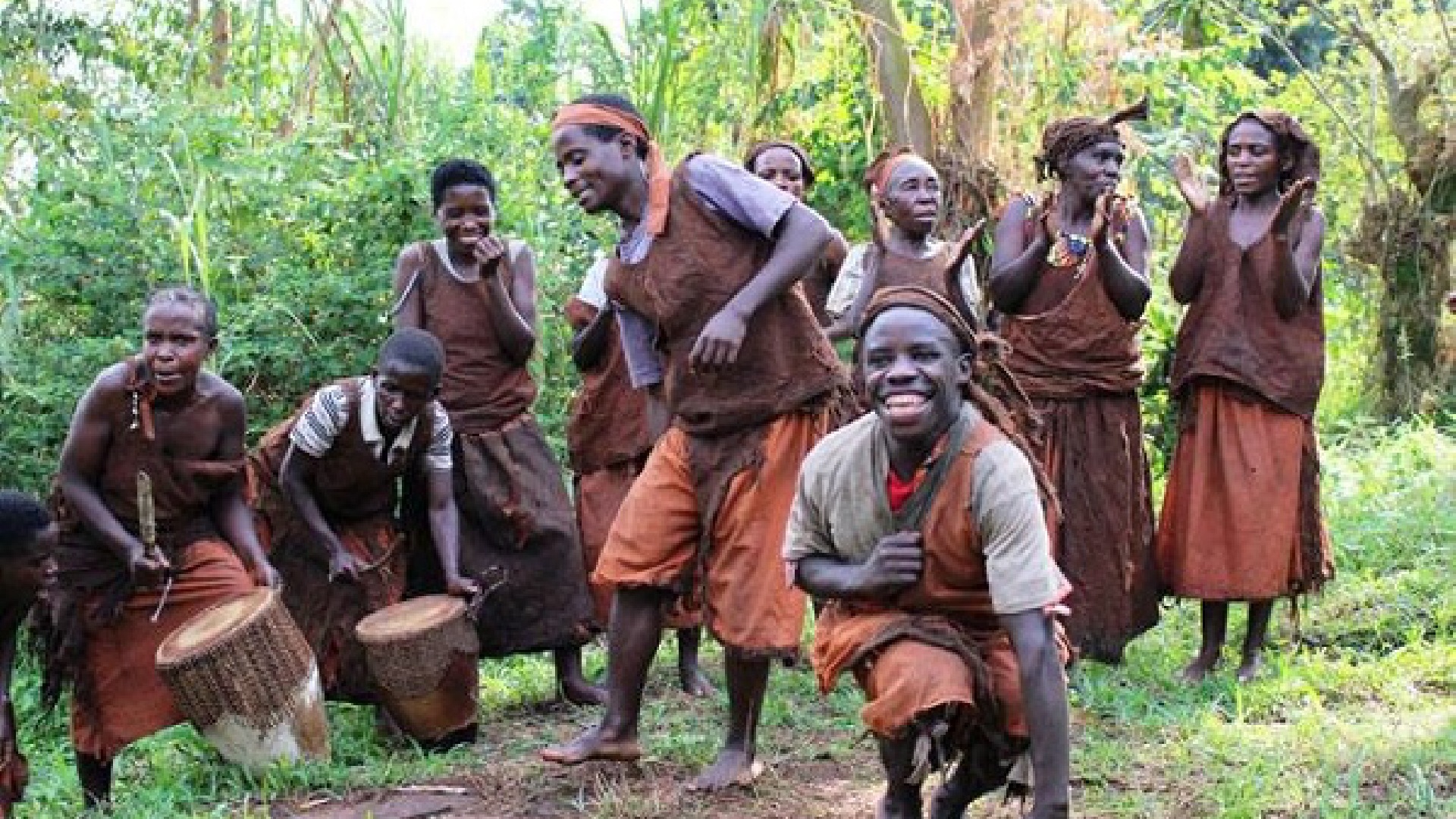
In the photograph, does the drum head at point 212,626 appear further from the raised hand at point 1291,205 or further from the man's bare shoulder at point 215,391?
the raised hand at point 1291,205

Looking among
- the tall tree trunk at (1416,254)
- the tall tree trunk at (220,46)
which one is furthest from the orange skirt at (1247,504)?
the tall tree trunk at (1416,254)

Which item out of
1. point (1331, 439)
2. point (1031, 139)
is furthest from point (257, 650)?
point (1331, 439)

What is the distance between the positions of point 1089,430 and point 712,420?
1966 mm

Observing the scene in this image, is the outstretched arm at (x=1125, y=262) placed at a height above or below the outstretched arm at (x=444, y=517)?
above

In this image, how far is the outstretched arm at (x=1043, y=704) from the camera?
334cm

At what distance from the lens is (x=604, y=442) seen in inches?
240

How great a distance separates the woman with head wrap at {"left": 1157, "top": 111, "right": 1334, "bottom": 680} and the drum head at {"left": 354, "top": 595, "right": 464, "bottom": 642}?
242 centimetres

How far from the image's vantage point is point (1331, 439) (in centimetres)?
1142

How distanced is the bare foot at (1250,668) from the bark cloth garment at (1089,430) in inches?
14.7

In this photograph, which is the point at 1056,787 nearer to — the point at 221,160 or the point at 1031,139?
the point at 221,160

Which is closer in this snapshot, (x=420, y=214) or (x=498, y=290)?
(x=498, y=290)

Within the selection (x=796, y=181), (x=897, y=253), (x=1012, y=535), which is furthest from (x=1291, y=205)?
(x=1012, y=535)

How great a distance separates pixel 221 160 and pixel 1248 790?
4850 mm

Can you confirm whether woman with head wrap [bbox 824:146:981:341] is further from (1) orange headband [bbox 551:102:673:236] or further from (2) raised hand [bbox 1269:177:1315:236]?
(1) orange headband [bbox 551:102:673:236]
